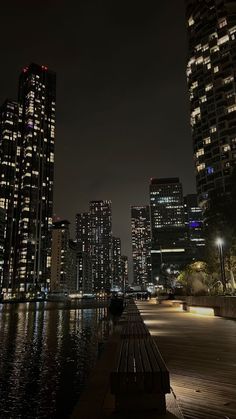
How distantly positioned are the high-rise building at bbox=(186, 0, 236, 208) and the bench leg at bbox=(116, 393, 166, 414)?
100 m

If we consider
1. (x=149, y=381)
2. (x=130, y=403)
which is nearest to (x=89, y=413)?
(x=130, y=403)

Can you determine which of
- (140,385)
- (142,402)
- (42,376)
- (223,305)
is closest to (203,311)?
(223,305)

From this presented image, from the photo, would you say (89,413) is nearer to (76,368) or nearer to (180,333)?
(76,368)

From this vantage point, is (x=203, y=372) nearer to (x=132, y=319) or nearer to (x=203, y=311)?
(x=132, y=319)

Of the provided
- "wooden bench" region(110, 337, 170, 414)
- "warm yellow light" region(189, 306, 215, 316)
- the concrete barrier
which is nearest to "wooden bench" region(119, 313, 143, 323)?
the concrete barrier

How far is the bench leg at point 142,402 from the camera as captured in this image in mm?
5285

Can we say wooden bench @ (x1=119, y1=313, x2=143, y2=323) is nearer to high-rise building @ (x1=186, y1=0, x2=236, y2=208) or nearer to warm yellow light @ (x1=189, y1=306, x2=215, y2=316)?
warm yellow light @ (x1=189, y1=306, x2=215, y2=316)

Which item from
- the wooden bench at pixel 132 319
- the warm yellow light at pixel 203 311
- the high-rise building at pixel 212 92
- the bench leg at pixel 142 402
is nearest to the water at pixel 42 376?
the wooden bench at pixel 132 319

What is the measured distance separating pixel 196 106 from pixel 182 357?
11855 cm

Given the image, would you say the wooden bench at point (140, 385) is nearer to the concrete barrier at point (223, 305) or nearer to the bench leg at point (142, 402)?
the bench leg at point (142, 402)

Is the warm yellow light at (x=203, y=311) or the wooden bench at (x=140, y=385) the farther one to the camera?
the warm yellow light at (x=203, y=311)

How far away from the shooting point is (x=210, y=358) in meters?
10.3

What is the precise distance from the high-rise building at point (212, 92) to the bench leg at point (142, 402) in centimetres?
10047

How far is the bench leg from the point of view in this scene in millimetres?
5285
